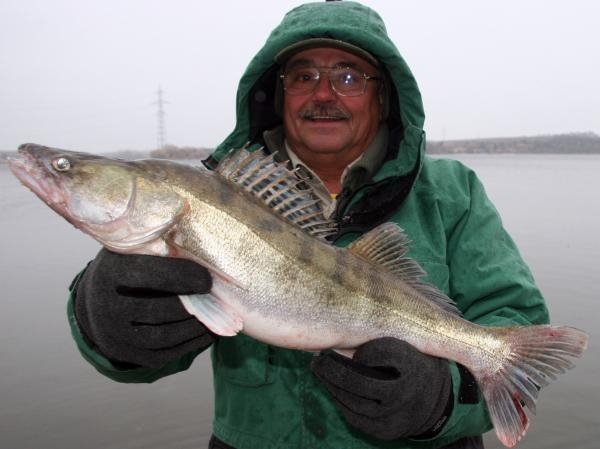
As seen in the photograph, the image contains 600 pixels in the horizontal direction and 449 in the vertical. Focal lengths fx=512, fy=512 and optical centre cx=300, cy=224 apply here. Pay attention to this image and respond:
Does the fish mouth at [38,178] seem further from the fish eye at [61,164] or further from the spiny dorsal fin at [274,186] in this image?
the spiny dorsal fin at [274,186]

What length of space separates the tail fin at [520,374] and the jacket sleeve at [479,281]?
0.14 m

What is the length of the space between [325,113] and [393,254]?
4.31ft

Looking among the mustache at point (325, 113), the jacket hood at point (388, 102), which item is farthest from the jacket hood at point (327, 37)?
the mustache at point (325, 113)

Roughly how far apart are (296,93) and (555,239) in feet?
41.2

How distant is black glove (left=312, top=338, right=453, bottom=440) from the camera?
8.52ft

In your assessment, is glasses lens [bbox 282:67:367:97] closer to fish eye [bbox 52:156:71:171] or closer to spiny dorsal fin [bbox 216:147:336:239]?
spiny dorsal fin [bbox 216:147:336:239]

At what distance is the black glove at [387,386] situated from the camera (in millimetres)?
2598

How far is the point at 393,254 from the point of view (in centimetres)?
296

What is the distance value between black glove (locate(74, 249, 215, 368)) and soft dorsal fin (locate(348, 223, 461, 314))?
94 cm

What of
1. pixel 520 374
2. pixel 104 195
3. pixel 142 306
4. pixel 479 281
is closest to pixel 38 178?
pixel 104 195

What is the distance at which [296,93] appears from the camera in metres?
3.90

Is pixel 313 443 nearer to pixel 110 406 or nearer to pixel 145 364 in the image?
pixel 145 364

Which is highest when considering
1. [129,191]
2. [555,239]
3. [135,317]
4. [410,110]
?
[410,110]

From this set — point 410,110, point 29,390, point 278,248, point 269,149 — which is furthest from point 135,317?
Result: point 29,390
